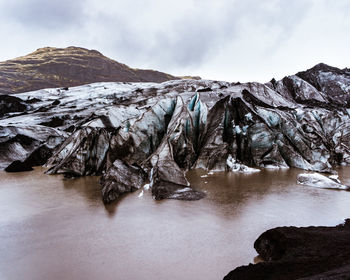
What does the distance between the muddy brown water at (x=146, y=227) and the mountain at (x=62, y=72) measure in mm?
42148

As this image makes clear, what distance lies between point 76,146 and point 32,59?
6170 centimetres

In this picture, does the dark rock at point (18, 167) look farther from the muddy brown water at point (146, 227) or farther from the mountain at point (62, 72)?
the mountain at point (62, 72)

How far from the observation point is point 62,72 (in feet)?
183

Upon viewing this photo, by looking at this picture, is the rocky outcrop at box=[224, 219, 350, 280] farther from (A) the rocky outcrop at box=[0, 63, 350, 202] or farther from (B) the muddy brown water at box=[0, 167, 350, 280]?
(A) the rocky outcrop at box=[0, 63, 350, 202]

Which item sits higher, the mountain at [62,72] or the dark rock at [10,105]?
the mountain at [62,72]

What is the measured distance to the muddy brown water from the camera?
3.75 m

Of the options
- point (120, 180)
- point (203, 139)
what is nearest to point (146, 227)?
point (120, 180)

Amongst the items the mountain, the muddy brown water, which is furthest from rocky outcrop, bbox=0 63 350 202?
the mountain

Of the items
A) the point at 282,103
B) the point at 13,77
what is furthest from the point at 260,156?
the point at 13,77

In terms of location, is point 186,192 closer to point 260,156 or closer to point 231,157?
point 231,157

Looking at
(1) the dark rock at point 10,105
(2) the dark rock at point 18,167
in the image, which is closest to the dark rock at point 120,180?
(2) the dark rock at point 18,167

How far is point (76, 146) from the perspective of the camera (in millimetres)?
11477

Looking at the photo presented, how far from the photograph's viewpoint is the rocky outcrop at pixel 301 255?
2.76m

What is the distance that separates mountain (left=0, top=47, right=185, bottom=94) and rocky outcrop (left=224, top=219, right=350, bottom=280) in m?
46.6
